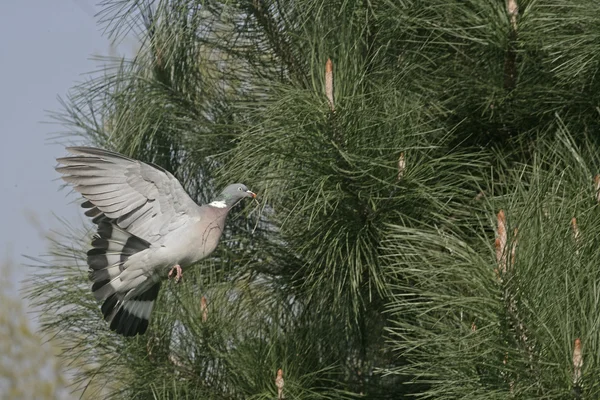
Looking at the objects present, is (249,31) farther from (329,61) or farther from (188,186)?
(329,61)

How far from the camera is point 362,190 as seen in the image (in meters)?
1.89

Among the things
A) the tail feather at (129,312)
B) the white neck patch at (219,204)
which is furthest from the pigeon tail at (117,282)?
the white neck patch at (219,204)

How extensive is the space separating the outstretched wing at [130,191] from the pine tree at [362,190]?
14 cm

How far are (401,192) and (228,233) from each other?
0.58 m

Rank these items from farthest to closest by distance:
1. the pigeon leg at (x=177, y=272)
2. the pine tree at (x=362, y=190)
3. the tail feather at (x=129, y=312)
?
the tail feather at (x=129, y=312) → the pigeon leg at (x=177, y=272) → the pine tree at (x=362, y=190)

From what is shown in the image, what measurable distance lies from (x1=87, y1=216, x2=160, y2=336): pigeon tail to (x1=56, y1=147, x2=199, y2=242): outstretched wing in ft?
0.11

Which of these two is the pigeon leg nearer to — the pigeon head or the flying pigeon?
the flying pigeon

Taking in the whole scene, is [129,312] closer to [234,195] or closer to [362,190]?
[234,195]

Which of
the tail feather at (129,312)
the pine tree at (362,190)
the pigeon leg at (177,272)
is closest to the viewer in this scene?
the pine tree at (362,190)

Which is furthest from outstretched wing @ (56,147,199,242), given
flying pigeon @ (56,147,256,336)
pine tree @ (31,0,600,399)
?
pine tree @ (31,0,600,399)

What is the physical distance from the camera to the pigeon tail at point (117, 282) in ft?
6.61

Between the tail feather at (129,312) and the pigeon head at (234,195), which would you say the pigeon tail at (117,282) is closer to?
the tail feather at (129,312)

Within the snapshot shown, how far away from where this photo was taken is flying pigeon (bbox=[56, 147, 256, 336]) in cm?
194

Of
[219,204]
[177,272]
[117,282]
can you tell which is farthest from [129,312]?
[219,204]
